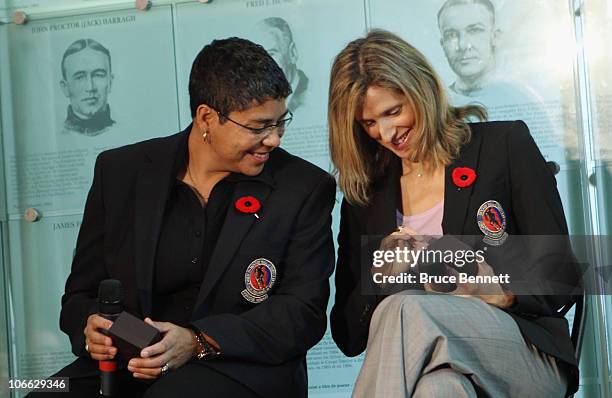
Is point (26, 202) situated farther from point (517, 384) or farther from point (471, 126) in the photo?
point (517, 384)

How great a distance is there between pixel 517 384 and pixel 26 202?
7.53 ft

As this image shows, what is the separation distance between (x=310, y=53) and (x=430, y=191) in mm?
1058

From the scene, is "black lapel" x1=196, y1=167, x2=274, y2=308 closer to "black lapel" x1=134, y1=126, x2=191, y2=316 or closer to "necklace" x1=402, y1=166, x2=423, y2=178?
"black lapel" x1=134, y1=126, x2=191, y2=316

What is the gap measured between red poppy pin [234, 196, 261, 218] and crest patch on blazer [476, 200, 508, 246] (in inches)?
25.4

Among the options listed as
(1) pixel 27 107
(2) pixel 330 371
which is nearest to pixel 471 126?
(2) pixel 330 371

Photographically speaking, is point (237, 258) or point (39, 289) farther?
point (39, 289)

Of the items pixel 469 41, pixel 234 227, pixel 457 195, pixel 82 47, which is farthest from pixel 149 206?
pixel 469 41

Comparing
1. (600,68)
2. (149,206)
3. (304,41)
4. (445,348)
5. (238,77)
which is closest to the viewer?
(445,348)

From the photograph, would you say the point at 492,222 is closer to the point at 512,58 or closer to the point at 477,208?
the point at 477,208

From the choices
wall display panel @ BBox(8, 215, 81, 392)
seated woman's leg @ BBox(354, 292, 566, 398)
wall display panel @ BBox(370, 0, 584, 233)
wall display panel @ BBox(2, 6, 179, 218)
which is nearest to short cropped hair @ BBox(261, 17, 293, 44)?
wall display panel @ BBox(370, 0, 584, 233)

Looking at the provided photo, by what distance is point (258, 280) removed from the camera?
10.2 ft

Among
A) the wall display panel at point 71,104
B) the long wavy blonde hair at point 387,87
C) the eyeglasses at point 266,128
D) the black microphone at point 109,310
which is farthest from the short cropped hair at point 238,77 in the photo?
the wall display panel at point 71,104

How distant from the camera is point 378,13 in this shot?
400 cm

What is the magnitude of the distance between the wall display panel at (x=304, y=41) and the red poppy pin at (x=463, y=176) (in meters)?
0.99
